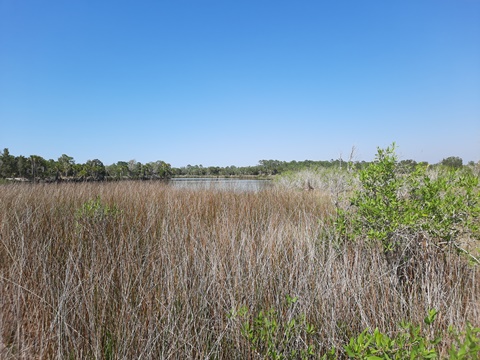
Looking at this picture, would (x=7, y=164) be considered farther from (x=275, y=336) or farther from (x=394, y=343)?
(x=394, y=343)

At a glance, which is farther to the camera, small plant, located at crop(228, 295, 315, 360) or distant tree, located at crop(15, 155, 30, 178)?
distant tree, located at crop(15, 155, 30, 178)

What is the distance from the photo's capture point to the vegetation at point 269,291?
150 cm

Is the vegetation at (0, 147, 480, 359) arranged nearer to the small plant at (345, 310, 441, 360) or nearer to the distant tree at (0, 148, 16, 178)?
the small plant at (345, 310, 441, 360)

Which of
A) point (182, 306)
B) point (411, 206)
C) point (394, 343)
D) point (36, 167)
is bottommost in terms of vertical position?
point (182, 306)

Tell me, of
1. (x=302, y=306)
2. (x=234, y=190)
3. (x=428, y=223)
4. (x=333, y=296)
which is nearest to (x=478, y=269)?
(x=428, y=223)

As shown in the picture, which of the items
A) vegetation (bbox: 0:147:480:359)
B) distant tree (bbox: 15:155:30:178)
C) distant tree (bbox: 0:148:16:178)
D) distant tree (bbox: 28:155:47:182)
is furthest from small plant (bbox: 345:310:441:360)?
distant tree (bbox: 15:155:30:178)

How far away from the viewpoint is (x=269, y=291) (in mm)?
2100

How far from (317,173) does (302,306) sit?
43.7 ft

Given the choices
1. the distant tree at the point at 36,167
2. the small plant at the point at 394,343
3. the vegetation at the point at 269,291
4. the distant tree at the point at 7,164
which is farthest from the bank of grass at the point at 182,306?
the distant tree at the point at 7,164

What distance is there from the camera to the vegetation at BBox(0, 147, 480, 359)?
1496 millimetres

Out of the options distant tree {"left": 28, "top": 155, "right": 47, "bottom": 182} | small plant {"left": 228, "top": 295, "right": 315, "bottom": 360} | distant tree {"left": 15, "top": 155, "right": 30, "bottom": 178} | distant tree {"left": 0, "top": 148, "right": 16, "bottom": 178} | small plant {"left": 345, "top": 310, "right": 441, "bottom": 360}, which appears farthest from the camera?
distant tree {"left": 15, "top": 155, "right": 30, "bottom": 178}

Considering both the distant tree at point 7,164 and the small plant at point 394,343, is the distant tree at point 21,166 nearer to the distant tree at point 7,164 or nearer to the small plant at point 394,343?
the distant tree at point 7,164

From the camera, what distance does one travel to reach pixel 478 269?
258cm

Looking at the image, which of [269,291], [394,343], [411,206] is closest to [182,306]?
[269,291]
